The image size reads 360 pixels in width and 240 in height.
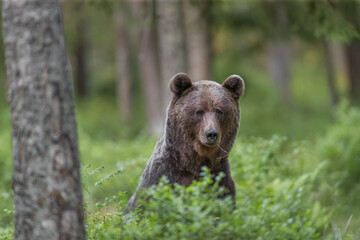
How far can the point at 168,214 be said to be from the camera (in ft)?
13.1

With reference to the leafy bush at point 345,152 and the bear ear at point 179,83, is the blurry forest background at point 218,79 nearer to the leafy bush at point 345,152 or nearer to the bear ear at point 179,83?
the leafy bush at point 345,152

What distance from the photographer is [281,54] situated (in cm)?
2186

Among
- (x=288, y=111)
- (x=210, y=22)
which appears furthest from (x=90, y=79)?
(x=210, y=22)

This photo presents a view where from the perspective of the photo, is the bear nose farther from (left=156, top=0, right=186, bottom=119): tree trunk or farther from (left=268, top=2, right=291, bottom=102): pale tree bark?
(left=268, top=2, right=291, bottom=102): pale tree bark

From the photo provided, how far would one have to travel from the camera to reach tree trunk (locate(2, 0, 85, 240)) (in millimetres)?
3693

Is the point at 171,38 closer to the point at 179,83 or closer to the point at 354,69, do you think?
the point at 179,83

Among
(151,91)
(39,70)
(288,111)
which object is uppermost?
(39,70)

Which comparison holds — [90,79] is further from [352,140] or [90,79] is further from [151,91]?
[352,140]

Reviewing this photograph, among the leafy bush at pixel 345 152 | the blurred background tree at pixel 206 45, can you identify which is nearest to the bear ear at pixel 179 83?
A: the leafy bush at pixel 345 152

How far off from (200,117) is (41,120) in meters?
2.11

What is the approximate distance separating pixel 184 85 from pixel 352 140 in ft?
17.4

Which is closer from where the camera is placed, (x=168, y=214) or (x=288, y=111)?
(x=168, y=214)

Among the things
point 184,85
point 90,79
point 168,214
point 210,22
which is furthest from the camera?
point 90,79

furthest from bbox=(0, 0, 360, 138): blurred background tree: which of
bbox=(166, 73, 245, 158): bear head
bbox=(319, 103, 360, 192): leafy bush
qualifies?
bbox=(166, 73, 245, 158): bear head
